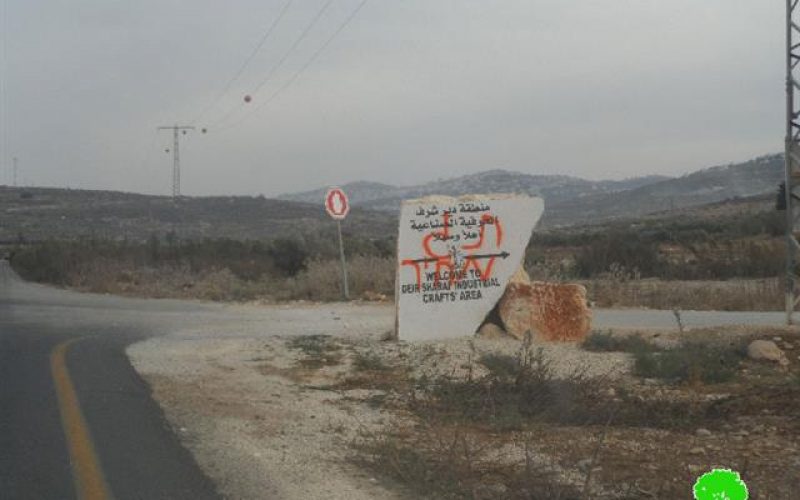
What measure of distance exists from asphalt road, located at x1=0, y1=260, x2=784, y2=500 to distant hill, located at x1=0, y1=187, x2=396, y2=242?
45.7m

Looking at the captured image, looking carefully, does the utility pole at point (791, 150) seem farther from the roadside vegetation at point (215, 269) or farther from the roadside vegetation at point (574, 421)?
the roadside vegetation at point (215, 269)

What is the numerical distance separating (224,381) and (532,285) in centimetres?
475

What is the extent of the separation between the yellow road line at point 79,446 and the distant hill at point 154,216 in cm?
5435

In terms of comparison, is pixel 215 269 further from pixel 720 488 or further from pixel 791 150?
pixel 720 488

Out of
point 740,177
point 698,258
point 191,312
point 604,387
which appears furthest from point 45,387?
point 740,177

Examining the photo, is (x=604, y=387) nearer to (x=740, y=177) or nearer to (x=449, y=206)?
(x=449, y=206)

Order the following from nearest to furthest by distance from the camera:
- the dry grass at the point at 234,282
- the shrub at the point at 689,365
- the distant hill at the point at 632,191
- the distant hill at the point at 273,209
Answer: the shrub at the point at 689,365 < the dry grass at the point at 234,282 < the distant hill at the point at 273,209 < the distant hill at the point at 632,191

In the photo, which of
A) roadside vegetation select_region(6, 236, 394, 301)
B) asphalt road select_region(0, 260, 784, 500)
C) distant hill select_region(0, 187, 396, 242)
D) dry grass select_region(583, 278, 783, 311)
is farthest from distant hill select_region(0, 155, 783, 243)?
asphalt road select_region(0, 260, 784, 500)

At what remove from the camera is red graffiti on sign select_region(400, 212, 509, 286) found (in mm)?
13109

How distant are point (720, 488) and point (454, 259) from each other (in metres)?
10.8

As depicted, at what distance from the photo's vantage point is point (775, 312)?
19062mm

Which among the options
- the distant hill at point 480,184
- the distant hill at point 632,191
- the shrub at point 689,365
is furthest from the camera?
the distant hill at point 480,184

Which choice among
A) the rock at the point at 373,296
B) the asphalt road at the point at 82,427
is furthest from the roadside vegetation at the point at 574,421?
the rock at the point at 373,296

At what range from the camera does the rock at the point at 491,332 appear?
13062 mm
